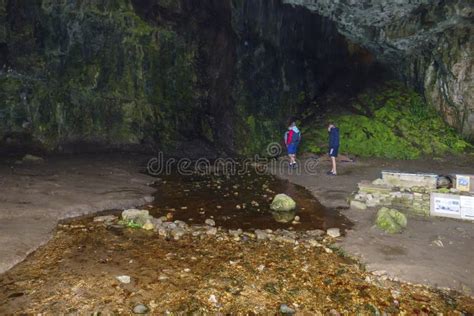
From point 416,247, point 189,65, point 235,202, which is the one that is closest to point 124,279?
point 235,202

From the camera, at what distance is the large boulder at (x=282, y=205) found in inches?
467

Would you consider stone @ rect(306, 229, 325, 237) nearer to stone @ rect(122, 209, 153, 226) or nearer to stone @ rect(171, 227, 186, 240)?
stone @ rect(171, 227, 186, 240)

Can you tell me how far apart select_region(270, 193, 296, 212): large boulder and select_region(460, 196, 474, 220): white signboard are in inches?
204

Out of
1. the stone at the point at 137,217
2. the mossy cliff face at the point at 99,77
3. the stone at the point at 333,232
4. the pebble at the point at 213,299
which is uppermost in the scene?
the mossy cliff face at the point at 99,77

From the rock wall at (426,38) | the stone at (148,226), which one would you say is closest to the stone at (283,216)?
the stone at (148,226)

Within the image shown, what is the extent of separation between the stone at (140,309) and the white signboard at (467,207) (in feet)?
31.9

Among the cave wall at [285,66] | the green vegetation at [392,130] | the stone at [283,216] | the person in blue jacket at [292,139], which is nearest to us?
the stone at [283,216]

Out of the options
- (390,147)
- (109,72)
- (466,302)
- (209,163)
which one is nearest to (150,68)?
(109,72)

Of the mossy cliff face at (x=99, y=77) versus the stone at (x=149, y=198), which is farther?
the mossy cliff face at (x=99, y=77)

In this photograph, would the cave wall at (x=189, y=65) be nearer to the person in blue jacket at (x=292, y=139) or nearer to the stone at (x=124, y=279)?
the person in blue jacket at (x=292, y=139)

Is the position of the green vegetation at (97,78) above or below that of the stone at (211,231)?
above

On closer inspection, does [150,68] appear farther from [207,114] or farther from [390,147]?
[390,147]

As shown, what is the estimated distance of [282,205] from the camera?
11891 millimetres

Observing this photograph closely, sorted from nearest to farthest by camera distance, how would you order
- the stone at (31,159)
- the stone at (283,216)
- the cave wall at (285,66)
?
the stone at (283,216), the stone at (31,159), the cave wall at (285,66)
